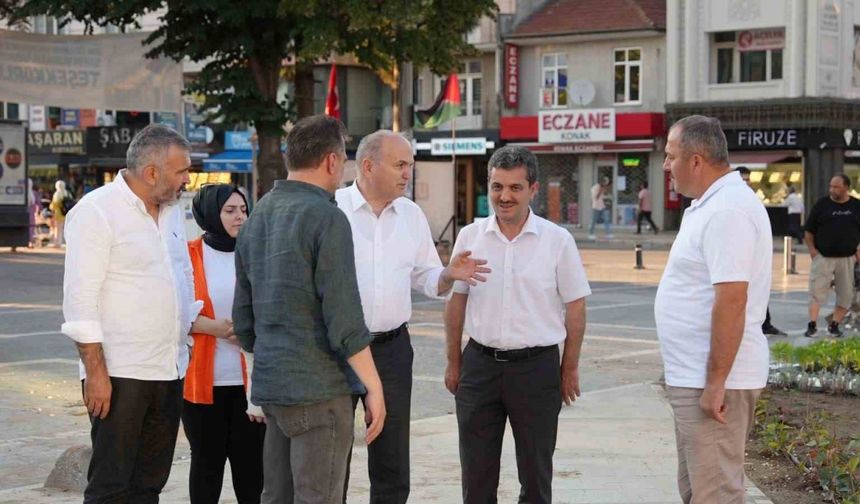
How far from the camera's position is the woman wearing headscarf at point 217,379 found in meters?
6.20

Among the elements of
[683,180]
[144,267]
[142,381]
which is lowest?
[142,381]

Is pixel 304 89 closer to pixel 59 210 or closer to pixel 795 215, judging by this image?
pixel 59 210

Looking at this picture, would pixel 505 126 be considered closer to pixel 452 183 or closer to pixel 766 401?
pixel 452 183

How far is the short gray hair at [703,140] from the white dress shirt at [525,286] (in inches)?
42.0

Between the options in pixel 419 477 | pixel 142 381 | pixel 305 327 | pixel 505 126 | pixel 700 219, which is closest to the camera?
pixel 305 327

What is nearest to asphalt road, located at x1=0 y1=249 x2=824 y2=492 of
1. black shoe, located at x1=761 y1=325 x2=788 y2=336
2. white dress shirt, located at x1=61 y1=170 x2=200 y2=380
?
black shoe, located at x1=761 y1=325 x2=788 y2=336

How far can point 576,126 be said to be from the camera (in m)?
45.5

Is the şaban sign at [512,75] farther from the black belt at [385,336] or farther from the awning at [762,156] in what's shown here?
the black belt at [385,336]

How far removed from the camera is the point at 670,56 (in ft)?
144

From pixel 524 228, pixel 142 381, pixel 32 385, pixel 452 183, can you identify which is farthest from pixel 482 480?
pixel 452 183

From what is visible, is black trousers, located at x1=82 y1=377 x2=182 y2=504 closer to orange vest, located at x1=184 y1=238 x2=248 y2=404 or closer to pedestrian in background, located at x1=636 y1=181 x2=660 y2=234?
orange vest, located at x1=184 y1=238 x2=248 y2=404

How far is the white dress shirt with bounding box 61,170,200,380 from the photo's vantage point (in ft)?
17.4

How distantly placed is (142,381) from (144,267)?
483 millimetres

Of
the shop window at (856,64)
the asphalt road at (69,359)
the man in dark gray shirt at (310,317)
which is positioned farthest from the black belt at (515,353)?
the shop window at (856,64)
